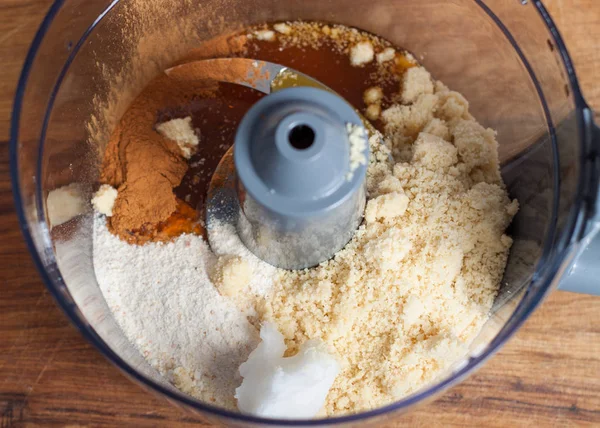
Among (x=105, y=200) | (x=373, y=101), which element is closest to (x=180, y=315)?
(x=105, y=200)

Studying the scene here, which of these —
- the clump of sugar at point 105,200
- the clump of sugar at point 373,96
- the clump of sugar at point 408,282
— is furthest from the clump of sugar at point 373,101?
the clump of sugar at point 105,200

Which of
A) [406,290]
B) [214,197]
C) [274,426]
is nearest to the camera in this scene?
[274,426]

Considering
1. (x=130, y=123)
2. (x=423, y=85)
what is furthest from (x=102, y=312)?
(x=423, y=85)

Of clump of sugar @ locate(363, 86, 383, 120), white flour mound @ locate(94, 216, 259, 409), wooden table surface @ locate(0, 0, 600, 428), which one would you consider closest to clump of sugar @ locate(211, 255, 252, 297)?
white flour mound @ locate(94, 216, 259, 409)

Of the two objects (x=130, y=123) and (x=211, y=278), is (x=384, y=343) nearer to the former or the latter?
(x=211, y=278)

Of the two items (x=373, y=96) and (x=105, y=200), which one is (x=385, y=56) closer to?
(x=373, y=96)

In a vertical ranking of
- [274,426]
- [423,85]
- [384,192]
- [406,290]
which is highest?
[423,85]
